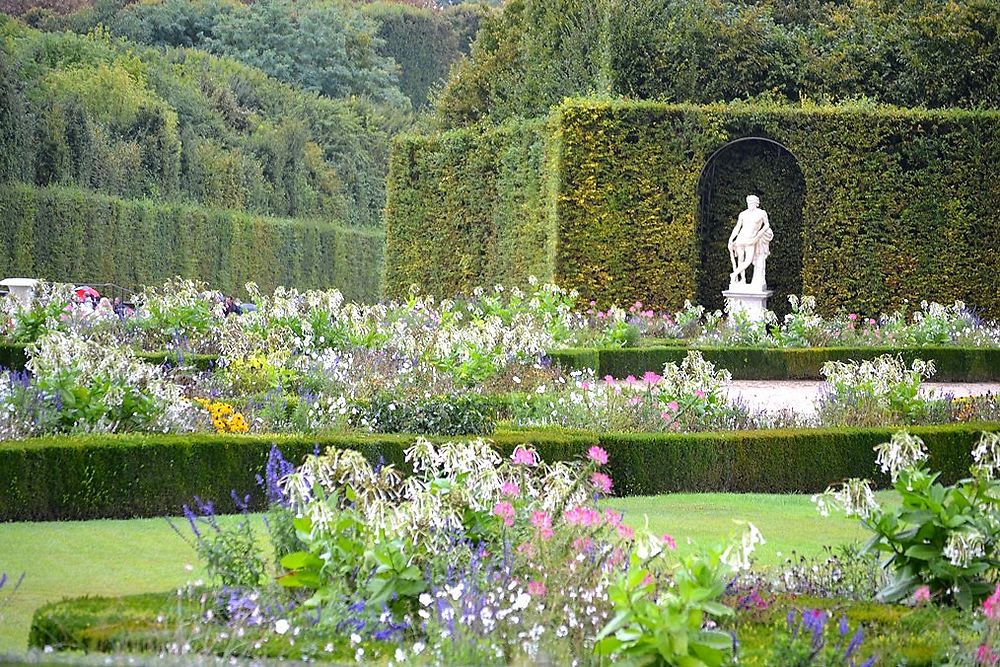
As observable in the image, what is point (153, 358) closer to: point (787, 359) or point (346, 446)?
point (346, 446)

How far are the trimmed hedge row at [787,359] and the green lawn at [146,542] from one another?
22.1ft

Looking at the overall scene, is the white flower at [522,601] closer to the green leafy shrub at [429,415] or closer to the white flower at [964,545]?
the white flower at [964,545]

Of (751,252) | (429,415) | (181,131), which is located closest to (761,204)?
(751,252)

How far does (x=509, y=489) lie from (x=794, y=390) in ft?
34.2

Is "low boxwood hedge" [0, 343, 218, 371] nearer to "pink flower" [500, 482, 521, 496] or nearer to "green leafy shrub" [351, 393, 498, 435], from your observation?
"green leafy shrub" [351, 393, 498, 435]

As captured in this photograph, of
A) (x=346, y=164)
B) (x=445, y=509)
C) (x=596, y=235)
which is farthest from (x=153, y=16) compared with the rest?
(x=445, y=509)

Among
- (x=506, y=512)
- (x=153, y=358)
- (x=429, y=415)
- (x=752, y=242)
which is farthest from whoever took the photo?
A: (x=752, y=242)

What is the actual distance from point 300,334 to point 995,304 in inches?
469

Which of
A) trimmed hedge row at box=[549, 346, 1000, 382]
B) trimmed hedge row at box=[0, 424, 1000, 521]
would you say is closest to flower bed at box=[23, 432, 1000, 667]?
trimmed hedge row at box=[0, 424, 1000, 521]

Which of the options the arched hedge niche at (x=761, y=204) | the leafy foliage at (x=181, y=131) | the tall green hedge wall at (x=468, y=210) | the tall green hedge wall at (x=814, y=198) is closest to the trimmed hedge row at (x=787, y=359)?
the tall green hedge wall at (x=814, y=198)

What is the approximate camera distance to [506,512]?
500 cm

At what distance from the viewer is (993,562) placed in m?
5.14

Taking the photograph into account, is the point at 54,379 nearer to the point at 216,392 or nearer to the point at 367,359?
the point at 216,392

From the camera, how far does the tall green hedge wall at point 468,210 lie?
72.1ft
